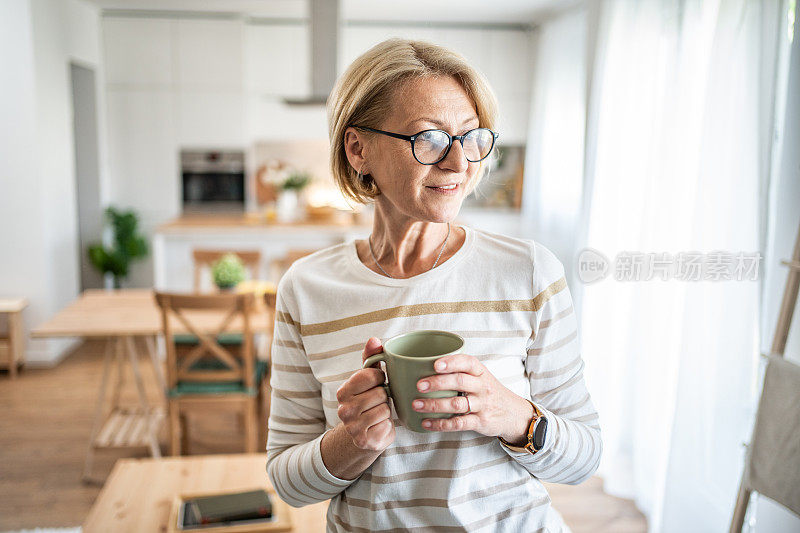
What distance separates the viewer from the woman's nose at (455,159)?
0.77 m

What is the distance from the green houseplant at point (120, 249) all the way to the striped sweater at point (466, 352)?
15.6 ft

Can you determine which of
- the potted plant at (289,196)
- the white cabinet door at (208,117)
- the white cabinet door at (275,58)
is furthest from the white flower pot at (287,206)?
the white cabinet door at (275,58)

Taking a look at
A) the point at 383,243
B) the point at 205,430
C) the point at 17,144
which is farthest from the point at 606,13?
the point at 17,144

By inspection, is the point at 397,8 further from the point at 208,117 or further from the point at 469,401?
the point at 469,401

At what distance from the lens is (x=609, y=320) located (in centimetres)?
288

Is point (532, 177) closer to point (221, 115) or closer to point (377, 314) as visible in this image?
point (221, 115)

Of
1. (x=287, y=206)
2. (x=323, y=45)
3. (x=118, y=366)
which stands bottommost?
(x=118, y=366)

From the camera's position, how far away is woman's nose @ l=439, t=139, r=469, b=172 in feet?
2.53

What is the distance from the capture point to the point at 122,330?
2.72 m

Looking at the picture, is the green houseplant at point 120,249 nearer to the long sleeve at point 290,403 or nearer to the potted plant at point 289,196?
the potted plant at point 289,196

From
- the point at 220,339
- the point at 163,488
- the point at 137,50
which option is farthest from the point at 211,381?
the point at 137,50

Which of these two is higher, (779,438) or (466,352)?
(466,352)

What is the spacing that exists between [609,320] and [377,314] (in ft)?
7.38

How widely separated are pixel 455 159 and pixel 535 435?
339 millimetres
